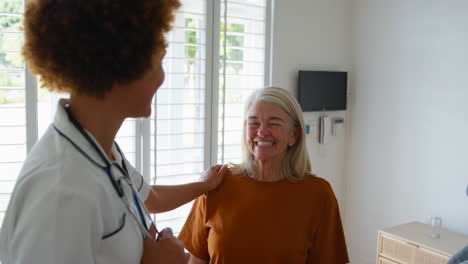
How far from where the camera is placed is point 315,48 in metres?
3.48

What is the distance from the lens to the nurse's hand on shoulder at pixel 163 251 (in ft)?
2.88

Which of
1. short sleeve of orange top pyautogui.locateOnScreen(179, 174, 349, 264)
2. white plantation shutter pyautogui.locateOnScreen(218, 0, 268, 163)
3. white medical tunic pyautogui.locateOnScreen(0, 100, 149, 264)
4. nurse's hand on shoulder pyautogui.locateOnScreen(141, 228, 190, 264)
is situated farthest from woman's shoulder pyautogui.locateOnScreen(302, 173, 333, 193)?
white plantation shutter pyautogui.locateOnScreen(218, 0, 268, 163)

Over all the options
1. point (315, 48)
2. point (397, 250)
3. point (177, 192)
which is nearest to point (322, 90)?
point (315, 48)

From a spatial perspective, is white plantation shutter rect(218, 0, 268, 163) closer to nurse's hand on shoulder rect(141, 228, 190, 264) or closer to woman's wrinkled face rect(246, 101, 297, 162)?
woman's wrinkled face rect(246, 101, 297, 162)

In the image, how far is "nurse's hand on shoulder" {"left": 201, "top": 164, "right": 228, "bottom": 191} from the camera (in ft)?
5.59

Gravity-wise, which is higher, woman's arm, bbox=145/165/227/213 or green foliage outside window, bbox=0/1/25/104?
green foliage outside window, bbox=0/1/25/104

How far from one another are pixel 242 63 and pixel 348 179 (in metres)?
1.44

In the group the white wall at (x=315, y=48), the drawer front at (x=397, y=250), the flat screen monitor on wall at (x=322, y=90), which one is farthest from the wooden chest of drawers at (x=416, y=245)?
the flat screen monitor on wall at (x=322, y=90)

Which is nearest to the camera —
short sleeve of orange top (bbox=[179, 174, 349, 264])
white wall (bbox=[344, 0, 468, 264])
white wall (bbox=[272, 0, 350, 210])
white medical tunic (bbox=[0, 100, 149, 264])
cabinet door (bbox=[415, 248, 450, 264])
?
white medical tunic (bbox=[0, 100, 149, 264])

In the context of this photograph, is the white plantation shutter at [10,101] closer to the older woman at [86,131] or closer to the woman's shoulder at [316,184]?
the woman's shoulder at [316,184]

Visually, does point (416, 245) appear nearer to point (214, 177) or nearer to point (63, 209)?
point (214, 177)

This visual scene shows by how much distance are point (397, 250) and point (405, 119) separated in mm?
1014

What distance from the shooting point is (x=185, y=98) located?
9.25 ft

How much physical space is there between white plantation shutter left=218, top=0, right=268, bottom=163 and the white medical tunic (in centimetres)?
222
